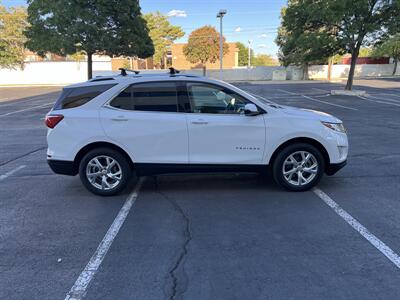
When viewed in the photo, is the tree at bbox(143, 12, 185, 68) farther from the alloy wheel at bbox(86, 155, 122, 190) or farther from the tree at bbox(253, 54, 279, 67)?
the tree at bbox(253, 54, 279, 67)

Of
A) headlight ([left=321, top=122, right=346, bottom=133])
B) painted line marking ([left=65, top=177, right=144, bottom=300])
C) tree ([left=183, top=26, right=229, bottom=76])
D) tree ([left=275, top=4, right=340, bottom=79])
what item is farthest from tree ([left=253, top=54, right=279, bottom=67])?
painted line marking ([left=65, top=177, right=144, bottom=300])

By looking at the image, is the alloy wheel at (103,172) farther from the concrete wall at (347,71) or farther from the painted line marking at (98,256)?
the concrete wall at (347,71)

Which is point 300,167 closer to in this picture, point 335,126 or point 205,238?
point 335,126

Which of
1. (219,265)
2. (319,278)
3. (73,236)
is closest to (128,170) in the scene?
(73,236)

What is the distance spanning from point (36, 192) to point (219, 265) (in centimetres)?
365

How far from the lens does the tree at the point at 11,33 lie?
49.2 m

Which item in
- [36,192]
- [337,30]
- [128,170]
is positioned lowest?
[36,192]

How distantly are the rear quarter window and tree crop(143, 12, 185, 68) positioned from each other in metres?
62.6

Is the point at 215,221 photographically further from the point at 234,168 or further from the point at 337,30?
the point at 337,30

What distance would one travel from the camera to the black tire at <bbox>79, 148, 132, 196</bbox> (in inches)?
228

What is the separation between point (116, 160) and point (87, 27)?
1785 centimetres

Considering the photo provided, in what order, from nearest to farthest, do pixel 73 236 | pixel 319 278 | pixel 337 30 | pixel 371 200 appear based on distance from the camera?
pixel 319 278
pixel 73 236
pixel 371 200
pixel 337 30

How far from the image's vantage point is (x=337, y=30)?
970 inches

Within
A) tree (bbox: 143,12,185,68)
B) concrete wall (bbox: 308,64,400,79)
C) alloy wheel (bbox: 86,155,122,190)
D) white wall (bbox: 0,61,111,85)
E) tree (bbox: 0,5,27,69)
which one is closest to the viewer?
alloy wheel (bbox: 86,155,122,190)
